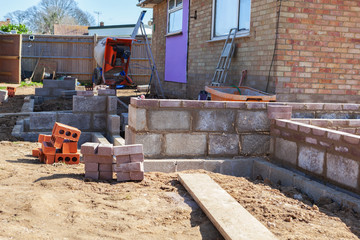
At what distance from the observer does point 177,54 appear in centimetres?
1166

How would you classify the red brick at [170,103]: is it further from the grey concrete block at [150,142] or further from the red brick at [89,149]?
the red brick at [89,149]

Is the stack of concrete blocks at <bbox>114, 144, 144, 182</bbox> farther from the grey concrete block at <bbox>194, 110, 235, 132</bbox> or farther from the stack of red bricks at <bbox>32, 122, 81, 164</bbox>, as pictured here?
the stack of red bricks at <bbox>32, 122, 81, 164</bbox>

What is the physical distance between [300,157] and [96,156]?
225 cm

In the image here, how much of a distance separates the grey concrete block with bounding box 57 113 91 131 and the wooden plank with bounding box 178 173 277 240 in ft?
12.4

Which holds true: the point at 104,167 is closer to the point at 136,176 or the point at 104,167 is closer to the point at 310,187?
the point at 136,176

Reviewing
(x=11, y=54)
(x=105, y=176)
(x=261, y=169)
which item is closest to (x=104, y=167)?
(x=105, y=176)

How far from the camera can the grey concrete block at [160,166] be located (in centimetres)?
453

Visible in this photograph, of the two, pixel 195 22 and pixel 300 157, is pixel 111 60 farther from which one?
pixel 300 157

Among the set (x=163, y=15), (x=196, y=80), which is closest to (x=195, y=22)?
(x=196, y=80)

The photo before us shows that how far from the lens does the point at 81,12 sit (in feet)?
178

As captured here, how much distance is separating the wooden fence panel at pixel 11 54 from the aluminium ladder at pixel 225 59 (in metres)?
11.6

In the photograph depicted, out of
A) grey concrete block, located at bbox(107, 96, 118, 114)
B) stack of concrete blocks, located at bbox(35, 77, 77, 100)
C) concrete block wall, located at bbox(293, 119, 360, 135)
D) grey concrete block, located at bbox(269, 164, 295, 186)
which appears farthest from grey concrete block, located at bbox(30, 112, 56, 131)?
concrete block wall, located at bbox(293, 119, 360, 135)

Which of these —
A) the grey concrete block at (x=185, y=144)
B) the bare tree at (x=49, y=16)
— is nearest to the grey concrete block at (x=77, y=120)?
the grey concrete block at (x=185, y=144)

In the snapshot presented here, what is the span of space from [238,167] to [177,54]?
731 centimetres
